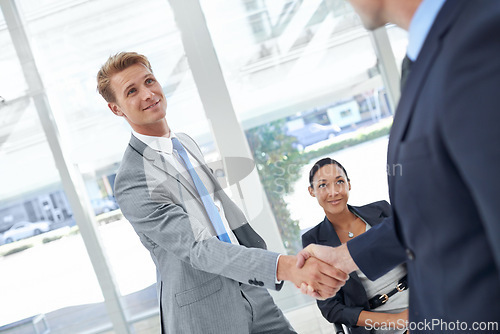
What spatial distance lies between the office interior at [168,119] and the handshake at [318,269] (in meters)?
2.09

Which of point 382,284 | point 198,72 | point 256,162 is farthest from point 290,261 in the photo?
point 198,72

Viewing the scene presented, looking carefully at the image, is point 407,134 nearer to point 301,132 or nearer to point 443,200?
point 443,200

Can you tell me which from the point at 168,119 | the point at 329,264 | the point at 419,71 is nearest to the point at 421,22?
the point at 419,71

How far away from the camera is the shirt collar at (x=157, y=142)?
212 centimetres

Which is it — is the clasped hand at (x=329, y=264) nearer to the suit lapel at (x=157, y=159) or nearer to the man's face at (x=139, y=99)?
the suit lapel at (x=157, y=159)

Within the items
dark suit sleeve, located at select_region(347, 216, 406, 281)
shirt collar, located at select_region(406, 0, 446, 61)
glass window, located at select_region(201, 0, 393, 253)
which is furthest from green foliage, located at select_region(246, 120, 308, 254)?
shirt collar, located at select_region(406, 0, 446, 61)

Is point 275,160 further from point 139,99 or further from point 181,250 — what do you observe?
point 181,250

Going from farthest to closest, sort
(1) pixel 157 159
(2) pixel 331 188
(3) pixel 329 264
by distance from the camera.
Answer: (2) pixel 331 188
(1) pixel 157 159
(3) pixel 329 264

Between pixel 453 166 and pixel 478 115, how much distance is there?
116 mm

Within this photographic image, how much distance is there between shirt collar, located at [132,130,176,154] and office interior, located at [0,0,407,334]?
1775 mm

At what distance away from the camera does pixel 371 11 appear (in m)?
0.91

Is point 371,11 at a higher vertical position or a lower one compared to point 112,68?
lower

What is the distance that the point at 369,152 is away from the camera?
419 centimetres

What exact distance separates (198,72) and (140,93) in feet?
5.84
